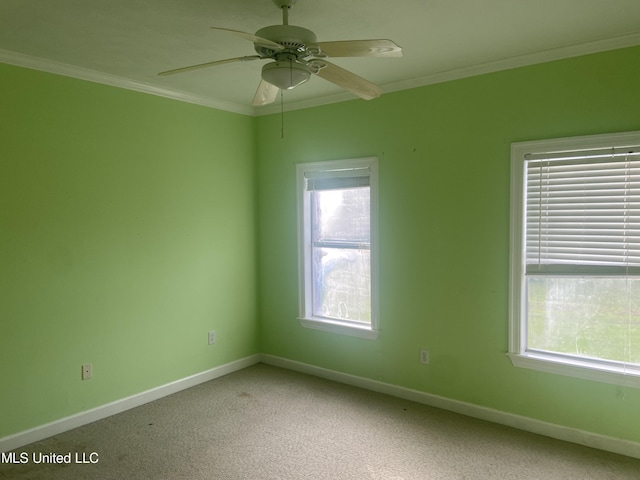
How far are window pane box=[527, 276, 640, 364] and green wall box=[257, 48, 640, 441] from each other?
0.63 ft

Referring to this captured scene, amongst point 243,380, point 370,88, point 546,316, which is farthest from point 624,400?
point 243,380

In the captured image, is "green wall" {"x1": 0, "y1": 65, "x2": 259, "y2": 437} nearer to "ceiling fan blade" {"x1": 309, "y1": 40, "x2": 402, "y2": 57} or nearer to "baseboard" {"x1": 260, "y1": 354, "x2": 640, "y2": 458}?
"baseboard" {"x1": 260, "y1": 354, "x2": 640, "y2": 458}

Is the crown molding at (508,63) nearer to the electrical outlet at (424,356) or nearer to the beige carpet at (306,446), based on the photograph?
the electrical outlet at (424,356)

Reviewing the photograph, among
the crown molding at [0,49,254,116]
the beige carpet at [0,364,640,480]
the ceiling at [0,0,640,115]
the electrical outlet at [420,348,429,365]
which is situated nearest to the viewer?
the ceiling at [0,0,640,115]

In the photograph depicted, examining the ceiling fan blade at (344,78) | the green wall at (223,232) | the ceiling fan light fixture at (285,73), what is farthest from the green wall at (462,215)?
the ceiling fan light fixture at (285,73)

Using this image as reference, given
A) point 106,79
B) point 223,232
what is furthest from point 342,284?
point 106,79

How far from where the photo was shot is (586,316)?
9.59 ft

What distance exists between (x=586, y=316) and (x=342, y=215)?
2.03m

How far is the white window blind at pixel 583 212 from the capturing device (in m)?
2.73

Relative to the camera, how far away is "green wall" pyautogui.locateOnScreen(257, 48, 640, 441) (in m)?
2.83

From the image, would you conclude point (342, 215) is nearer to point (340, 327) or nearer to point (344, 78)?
point (340, 327)

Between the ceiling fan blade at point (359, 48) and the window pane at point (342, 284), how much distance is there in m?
2.12

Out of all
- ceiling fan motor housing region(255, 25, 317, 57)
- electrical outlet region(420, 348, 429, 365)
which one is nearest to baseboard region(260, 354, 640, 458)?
electrical outlet region(420, 348, 429, 365)

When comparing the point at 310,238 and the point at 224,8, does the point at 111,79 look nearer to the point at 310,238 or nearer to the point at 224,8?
the point at 224,8
